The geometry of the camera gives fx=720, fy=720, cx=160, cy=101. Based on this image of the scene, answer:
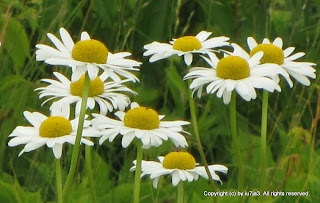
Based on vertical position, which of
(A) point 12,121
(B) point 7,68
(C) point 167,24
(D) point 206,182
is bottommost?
(D) point 206,182

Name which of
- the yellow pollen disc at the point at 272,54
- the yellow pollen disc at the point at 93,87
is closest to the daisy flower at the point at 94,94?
the yellow pollen disc at the point at 93,87

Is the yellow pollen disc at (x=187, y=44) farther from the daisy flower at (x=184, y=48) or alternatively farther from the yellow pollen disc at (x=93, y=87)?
the yellow pollen disc at (x=93, y=87)

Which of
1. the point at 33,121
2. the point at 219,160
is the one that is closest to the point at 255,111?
the point at 219,160

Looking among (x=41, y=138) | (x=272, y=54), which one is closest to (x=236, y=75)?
(x=272, y=54)

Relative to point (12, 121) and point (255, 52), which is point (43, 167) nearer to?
point (12, 121)

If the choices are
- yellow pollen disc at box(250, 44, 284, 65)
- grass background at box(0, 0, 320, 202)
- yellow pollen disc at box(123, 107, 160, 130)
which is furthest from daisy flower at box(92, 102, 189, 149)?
grass background at box(0, 0, 320, 202)

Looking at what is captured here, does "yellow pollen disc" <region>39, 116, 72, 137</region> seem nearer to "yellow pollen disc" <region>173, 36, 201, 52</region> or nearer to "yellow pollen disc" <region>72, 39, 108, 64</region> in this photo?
"yellow pollen disc" <region>72, 39, 108, 64</region>
